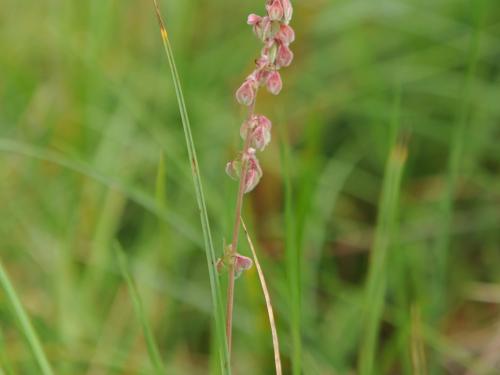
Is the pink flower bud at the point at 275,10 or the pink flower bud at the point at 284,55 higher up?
the pink flower bud at the point at 275,10

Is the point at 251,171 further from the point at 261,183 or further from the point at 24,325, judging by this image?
the point at 261,183

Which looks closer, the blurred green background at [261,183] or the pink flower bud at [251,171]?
the pink flower bud at [251,171]

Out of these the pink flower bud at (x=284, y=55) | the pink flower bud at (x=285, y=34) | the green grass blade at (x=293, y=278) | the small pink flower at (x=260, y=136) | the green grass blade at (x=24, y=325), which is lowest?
the green grass blade at (x=24, y=325)

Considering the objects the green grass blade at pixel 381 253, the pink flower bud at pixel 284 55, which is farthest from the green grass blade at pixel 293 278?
the pink flower bud at pixel 284 55

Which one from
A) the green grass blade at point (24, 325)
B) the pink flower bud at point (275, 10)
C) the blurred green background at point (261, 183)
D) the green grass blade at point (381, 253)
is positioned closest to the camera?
the pink flower bud at point (275, 10)

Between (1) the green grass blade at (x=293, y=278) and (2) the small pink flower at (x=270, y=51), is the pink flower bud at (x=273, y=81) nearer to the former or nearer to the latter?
(2) the small pink flower at (x=270, y=51)

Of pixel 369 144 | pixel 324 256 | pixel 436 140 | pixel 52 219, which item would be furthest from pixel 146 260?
pixel 436 140
